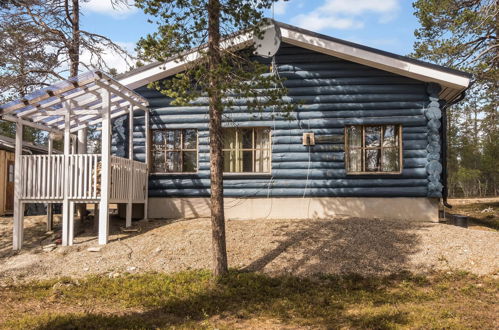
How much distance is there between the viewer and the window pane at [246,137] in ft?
43.9

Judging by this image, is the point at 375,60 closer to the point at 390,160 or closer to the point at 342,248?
the point at 390,160

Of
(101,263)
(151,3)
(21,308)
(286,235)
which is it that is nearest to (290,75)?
(286,235)

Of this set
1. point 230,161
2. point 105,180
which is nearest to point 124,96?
point 105,180

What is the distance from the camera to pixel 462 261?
9.10 metres

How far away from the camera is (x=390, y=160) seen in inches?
509

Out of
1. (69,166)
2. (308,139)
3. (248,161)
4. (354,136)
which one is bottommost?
(69,166)

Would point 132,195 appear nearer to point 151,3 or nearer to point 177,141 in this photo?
point 177,141

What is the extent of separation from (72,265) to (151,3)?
563cm

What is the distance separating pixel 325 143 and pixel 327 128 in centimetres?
44

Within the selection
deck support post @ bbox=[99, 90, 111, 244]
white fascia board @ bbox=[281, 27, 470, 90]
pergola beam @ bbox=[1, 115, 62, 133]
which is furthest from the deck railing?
white fascia board @ bbox=[281, 27, 470, 90]

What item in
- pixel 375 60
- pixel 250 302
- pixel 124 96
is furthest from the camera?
pixel 375 60

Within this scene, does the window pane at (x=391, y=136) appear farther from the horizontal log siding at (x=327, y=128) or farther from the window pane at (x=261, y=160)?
the window pane at (x=261, y=160)

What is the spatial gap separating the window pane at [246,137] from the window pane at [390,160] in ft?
12.6

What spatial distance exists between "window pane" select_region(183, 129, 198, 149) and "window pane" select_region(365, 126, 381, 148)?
16.4 feet
